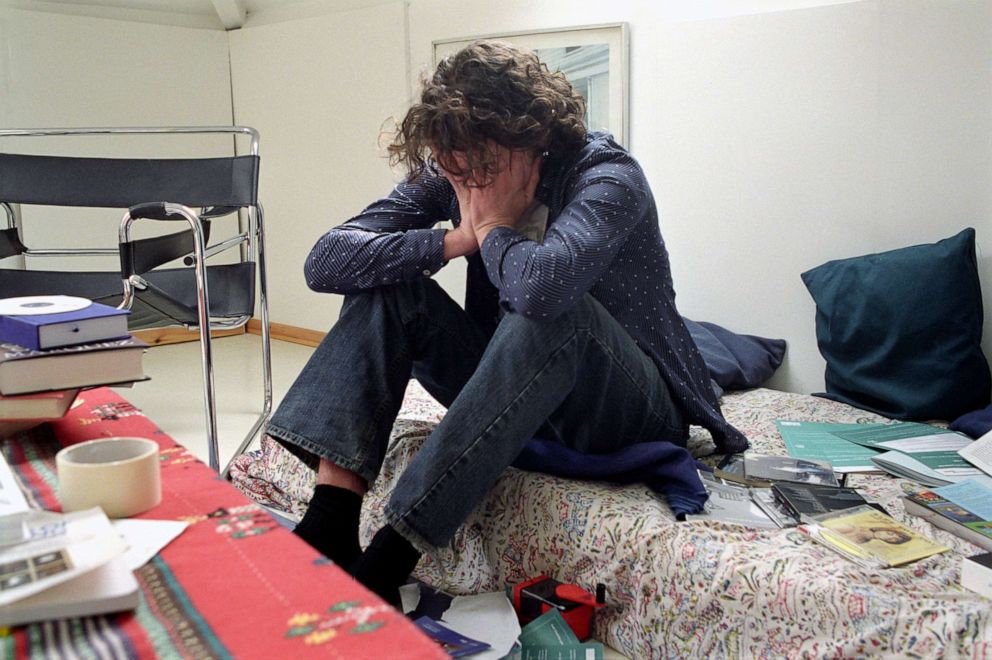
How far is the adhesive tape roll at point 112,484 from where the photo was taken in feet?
2.32

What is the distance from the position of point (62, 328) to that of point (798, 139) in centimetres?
183

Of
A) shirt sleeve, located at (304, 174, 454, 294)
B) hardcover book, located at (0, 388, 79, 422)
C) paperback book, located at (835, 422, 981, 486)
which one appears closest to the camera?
hardcover book, located at (0, 388, 79, 422)

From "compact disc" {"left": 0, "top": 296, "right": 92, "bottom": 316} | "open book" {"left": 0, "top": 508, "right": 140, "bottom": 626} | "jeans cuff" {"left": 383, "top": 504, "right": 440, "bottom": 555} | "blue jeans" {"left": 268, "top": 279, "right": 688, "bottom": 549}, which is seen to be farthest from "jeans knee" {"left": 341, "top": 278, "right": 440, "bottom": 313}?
"open book" {"left": 0, "top": 508, "right": 140, "bottom": 626}

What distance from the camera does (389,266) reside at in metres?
1.45

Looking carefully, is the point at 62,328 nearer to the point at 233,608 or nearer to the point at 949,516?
the point at 233,608

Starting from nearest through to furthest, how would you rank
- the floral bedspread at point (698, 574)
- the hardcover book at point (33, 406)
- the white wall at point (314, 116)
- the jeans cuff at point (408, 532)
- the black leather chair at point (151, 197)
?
the hardcover book at point (33, 406) → the floral bedspread at point (698, 574) → the jeans cuff at point (408, 532) → the black leather chair at point (151, 197) → the white wall at point (314, 116)

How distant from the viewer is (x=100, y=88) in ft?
12.2

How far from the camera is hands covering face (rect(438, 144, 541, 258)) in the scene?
4.83ft

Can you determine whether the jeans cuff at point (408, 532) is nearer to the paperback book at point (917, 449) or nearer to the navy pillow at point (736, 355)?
the paperback book at point (917, 449)

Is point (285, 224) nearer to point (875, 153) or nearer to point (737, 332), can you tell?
point (737, 332)

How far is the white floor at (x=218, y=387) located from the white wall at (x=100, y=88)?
0.60 metres

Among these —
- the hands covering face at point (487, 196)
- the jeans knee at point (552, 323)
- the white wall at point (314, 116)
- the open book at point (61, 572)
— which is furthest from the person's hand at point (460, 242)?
the white wall at point (314, 116)

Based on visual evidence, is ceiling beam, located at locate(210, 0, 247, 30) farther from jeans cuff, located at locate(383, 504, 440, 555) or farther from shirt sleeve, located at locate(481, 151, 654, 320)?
jeans cuff, located at locate(383, 504, 440, 555)

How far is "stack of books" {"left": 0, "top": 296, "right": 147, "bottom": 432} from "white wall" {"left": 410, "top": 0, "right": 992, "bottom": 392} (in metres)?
1.74
